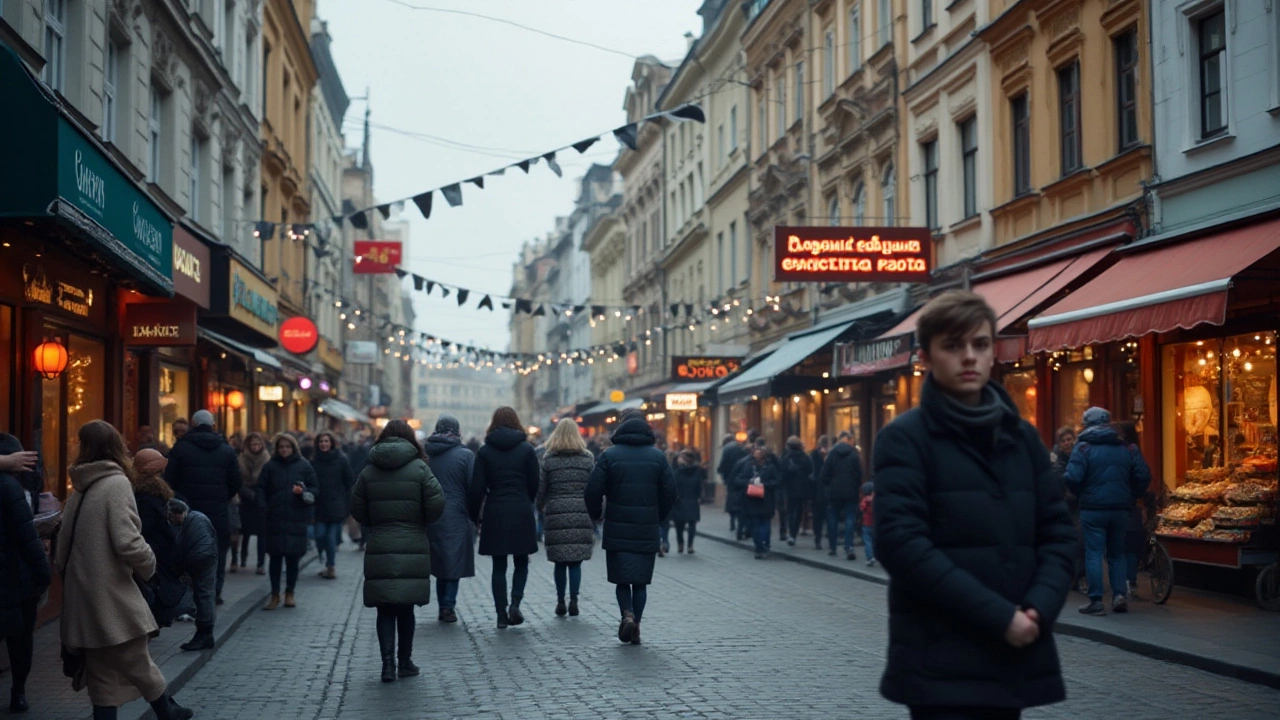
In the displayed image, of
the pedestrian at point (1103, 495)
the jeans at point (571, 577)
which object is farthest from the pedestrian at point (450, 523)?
the pedestrian at point (1103, 495)

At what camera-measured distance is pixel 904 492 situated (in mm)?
4152

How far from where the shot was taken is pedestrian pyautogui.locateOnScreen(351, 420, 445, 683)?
32.7 ft

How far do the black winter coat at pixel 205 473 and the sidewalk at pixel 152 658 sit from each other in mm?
1070

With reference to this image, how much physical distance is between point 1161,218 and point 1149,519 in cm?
342

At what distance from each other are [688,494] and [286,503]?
957 cm

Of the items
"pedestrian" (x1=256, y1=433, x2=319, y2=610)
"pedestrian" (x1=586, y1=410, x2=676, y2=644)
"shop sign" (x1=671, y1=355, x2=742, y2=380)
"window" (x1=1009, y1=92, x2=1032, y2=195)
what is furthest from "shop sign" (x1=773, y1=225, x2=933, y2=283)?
"shop sign" (x1=671, y1=355, x2=742, y2=380)

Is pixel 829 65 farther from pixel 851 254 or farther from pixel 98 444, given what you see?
pixel 98 444

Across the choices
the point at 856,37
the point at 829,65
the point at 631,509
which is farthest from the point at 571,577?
the point at 829,65

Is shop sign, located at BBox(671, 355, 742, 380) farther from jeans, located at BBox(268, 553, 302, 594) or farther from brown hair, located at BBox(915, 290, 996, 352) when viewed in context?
brown hair, located at BBox(915, 290, 996, 352)

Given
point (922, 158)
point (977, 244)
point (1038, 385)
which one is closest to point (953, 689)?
point (1038, 385)

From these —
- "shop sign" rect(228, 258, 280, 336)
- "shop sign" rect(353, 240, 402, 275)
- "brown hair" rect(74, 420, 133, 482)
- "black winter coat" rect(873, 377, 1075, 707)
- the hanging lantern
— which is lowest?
"black winter coat" rect(873, 377, 1075, 707)

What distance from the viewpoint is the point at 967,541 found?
13.7 feet

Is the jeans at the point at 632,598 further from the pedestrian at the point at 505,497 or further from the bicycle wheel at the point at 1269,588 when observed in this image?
the bicycle wheel at the point at 1269,588

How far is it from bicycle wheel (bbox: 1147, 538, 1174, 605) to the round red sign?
74.0ft
